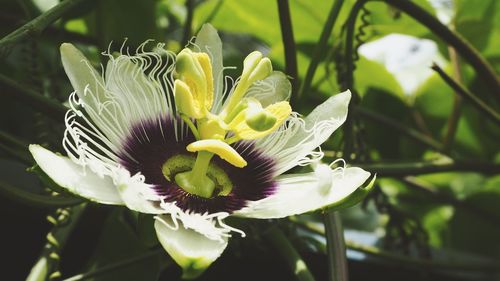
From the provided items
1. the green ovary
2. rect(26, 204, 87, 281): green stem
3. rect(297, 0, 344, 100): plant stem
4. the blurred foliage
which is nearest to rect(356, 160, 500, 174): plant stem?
the blurred foliage

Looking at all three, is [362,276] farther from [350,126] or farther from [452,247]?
[452,247]

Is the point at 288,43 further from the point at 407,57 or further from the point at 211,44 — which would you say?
the point at 407,57

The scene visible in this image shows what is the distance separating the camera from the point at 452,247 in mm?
1375

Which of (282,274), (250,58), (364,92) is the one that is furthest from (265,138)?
(364,92)

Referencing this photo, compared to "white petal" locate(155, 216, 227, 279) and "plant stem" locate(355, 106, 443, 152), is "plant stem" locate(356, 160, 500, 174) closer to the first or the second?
"plant stem" locate(355, 106, 443, 152)

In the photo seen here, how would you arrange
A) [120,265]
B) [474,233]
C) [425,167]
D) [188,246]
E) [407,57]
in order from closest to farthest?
[188,246]
[120,265]
[425,167]
[474,233]
[407,57]

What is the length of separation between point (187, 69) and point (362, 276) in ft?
1.69

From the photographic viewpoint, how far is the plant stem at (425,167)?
87 cm

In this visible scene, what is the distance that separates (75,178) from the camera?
0.50 metres

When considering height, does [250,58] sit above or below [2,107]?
above

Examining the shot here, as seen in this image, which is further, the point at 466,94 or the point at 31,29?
the point at 466,94

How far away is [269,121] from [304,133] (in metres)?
0.08

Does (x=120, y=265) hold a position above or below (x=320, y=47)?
below

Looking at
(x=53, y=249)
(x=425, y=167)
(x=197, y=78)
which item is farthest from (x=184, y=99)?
(x=425, y=167)
